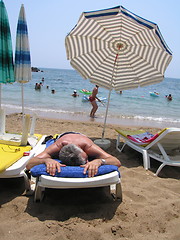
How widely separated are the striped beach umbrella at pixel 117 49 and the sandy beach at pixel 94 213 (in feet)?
9.26

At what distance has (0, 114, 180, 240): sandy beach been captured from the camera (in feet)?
7.76

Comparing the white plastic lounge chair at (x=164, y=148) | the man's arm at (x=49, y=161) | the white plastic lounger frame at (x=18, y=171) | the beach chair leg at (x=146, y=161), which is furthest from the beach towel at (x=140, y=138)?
the white plastic lounger frame at (x=18, y=171)

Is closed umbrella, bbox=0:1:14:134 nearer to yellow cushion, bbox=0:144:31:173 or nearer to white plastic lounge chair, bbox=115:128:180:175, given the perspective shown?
yellow cushion, bbox=0:144:31:173

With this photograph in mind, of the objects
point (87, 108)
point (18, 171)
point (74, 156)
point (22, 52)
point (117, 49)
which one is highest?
point (117, 49)

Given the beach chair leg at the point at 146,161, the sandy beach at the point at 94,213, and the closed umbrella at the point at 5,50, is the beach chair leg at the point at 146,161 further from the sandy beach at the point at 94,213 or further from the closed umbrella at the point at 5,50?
the closed umbrella at the point at 5,50

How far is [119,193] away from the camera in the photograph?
9.75 feet

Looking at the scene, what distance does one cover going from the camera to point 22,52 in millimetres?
4152

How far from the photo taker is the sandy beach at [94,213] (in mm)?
2365

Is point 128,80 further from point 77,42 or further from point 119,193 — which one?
point 119,193

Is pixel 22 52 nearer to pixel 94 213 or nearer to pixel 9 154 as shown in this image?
pixel 9 154

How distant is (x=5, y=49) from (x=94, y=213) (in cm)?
312

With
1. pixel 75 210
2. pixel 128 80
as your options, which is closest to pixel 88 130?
pixel 128 80

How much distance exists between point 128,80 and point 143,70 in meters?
0.43

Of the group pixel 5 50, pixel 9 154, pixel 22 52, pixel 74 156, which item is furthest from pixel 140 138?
pixel 5 50
